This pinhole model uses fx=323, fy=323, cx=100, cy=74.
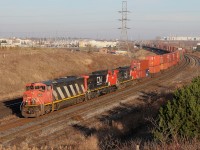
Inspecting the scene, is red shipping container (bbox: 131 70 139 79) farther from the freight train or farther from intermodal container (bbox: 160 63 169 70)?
intermodal container (bbox: 160 63 169 70)

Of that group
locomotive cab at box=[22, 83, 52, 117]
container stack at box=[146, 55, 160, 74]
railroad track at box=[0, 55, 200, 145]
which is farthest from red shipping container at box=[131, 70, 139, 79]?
locomotive cab at box=[22, 83, 52, 117]

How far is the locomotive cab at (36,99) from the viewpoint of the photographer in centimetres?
2619

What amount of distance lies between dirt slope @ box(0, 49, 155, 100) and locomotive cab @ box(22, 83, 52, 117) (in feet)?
40.2

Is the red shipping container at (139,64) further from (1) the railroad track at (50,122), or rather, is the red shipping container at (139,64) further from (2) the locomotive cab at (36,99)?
(2) the locomotive cab at (36,99)

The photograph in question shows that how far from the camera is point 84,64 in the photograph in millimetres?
74438

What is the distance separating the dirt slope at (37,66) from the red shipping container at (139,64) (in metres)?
14.8

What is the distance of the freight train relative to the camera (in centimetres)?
2647

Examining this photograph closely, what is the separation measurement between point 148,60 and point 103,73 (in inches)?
726

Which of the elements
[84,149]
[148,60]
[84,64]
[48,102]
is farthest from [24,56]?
[84,149]

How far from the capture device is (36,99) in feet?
86.5

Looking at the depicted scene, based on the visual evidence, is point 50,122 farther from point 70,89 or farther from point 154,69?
point 154,69

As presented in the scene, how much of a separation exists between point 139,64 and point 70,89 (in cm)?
2217

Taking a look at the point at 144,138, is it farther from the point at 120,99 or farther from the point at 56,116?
the point at 120,99

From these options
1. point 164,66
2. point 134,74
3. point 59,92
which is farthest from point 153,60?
point 59,92
